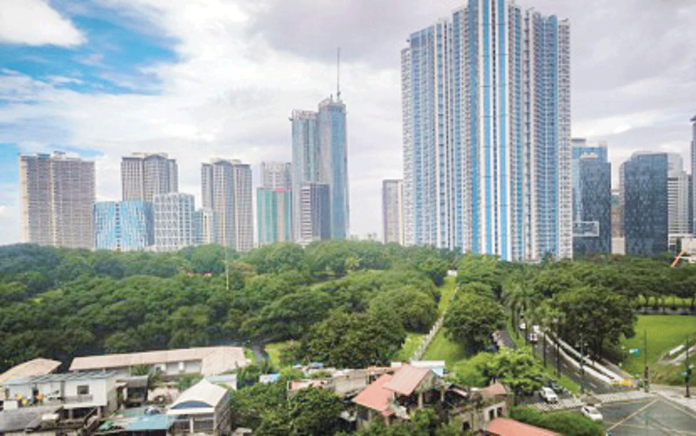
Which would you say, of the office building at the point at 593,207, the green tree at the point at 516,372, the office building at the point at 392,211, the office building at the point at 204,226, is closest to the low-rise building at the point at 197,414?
the green tree at the point at 516,372

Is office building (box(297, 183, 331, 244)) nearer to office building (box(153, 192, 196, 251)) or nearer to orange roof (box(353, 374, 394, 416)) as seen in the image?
office building (box(153, 192, 196, 251))

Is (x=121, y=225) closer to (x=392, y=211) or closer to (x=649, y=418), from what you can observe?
(x=392, y=211)

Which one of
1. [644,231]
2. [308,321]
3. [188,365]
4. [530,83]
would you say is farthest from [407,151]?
[188,365]

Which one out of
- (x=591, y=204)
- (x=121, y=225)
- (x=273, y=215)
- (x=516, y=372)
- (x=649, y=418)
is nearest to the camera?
(x=649, y=418)

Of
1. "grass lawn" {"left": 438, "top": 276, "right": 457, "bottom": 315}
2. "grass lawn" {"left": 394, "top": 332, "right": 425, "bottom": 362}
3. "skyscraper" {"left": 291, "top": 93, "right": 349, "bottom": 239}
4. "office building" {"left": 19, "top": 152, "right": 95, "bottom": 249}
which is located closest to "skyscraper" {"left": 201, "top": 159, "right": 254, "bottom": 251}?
"office building" {"left": 19, "top": 152, "right": 95, "bottom": 249}

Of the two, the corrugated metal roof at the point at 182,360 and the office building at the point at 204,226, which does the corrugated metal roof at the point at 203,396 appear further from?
the office building at the point at 204,226

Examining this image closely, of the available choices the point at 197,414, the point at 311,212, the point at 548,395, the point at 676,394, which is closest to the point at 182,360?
the point at 197,414
